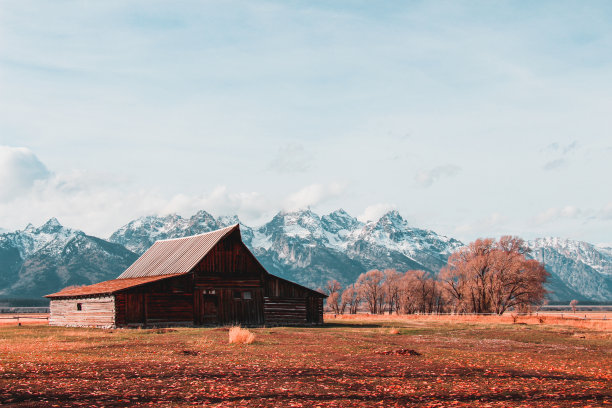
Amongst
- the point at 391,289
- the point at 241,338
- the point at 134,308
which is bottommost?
the point at 391,289

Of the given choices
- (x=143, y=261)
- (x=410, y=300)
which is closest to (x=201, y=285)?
(x=143, y=261)

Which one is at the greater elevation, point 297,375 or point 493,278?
point 493,278

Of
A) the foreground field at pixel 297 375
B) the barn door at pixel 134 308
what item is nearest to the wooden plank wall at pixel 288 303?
the barn door at pixel 134 308

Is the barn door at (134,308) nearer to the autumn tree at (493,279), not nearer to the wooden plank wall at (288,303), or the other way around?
→ the wooden plank wall at (288,303)

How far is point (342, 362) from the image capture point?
960 inches

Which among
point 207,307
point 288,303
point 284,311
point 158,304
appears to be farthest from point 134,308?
point 288,303

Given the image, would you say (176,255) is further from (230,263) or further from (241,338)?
(241,338)

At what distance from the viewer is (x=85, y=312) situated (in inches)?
2174

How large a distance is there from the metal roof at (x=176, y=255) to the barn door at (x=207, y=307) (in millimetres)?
2810

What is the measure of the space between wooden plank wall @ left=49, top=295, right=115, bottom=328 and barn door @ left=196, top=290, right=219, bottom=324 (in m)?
7.36

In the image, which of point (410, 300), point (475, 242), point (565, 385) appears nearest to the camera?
point (565, 385)

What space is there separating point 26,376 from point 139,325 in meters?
32.2

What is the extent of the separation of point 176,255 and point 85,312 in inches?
385

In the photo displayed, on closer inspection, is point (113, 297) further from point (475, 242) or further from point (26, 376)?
point (475, 242)
